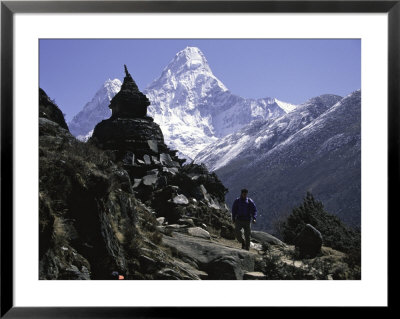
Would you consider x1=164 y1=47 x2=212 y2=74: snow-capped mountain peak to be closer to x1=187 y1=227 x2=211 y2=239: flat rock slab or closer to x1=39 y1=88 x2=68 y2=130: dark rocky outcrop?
x1=39 y1=88 x2=68 y2=130: dark rocky outcrop

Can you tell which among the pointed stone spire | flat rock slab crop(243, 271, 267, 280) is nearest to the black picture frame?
flat rock slab crop(243, 271, 267, 280)

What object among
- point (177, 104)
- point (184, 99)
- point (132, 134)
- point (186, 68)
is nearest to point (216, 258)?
point (132, 134)

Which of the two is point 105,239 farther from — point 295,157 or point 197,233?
point 295,157

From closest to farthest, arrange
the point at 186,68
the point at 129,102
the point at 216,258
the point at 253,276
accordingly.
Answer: the point at 253,276
the point at 216,258
the point at 129,102
the point at 186,68

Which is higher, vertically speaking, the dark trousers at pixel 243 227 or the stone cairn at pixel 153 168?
the stone cairn at pixel 153 168

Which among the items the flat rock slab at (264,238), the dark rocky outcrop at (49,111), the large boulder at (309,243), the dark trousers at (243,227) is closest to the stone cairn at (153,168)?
the flat rock slab at (264,238)

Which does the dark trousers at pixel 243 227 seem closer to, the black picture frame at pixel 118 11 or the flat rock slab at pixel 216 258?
the flat rock slab at pixel 216 258

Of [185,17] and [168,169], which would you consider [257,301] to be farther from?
[168,169]
